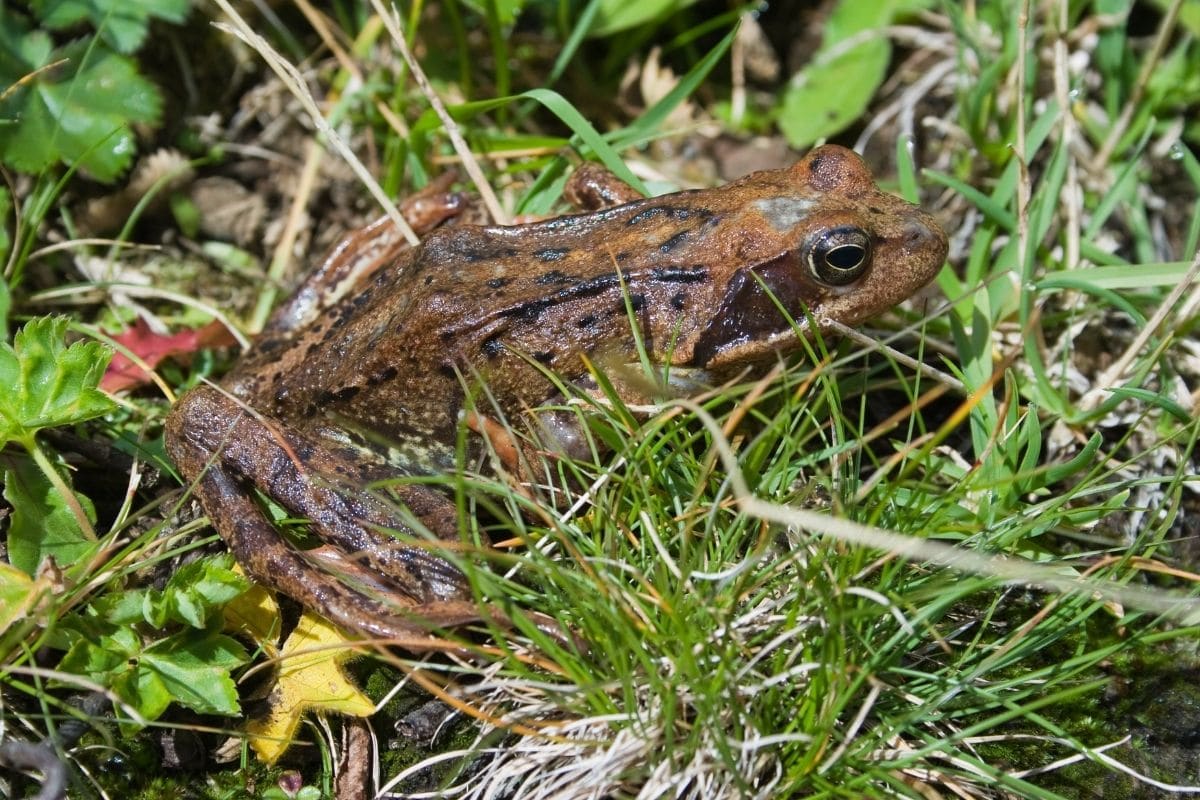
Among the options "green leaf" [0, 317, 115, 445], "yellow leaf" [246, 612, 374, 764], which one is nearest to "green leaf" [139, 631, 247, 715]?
"yellow leaf" [246, 612, 374, 764]

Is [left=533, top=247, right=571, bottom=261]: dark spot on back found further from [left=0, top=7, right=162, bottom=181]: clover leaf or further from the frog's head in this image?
[left=0, top=7, right=162, bottom=181]: clover leaf

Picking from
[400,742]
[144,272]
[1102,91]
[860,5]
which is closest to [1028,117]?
[1102,91]

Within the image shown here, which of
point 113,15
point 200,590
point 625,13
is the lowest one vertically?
point 200,590

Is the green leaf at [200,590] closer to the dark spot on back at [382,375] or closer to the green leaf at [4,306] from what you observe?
the dark spot on back at [382,375]

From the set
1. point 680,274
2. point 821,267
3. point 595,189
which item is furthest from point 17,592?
point 821,267

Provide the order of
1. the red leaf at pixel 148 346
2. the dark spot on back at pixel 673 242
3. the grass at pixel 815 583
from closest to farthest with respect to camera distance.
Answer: the grass at pixel 815 583 < the dark spot on back at pixel 673 242 < the red leaf at pixel 148 346

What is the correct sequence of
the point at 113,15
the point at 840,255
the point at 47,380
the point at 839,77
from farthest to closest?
the point at 839,77 → the point at 113,15 → the point at 840,255 → the point at 47,380

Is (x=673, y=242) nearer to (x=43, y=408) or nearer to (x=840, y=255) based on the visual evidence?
(x=840, y=255)

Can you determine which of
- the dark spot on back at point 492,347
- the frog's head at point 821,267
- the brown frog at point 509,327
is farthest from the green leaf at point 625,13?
the dark spot on back at point 492,347
